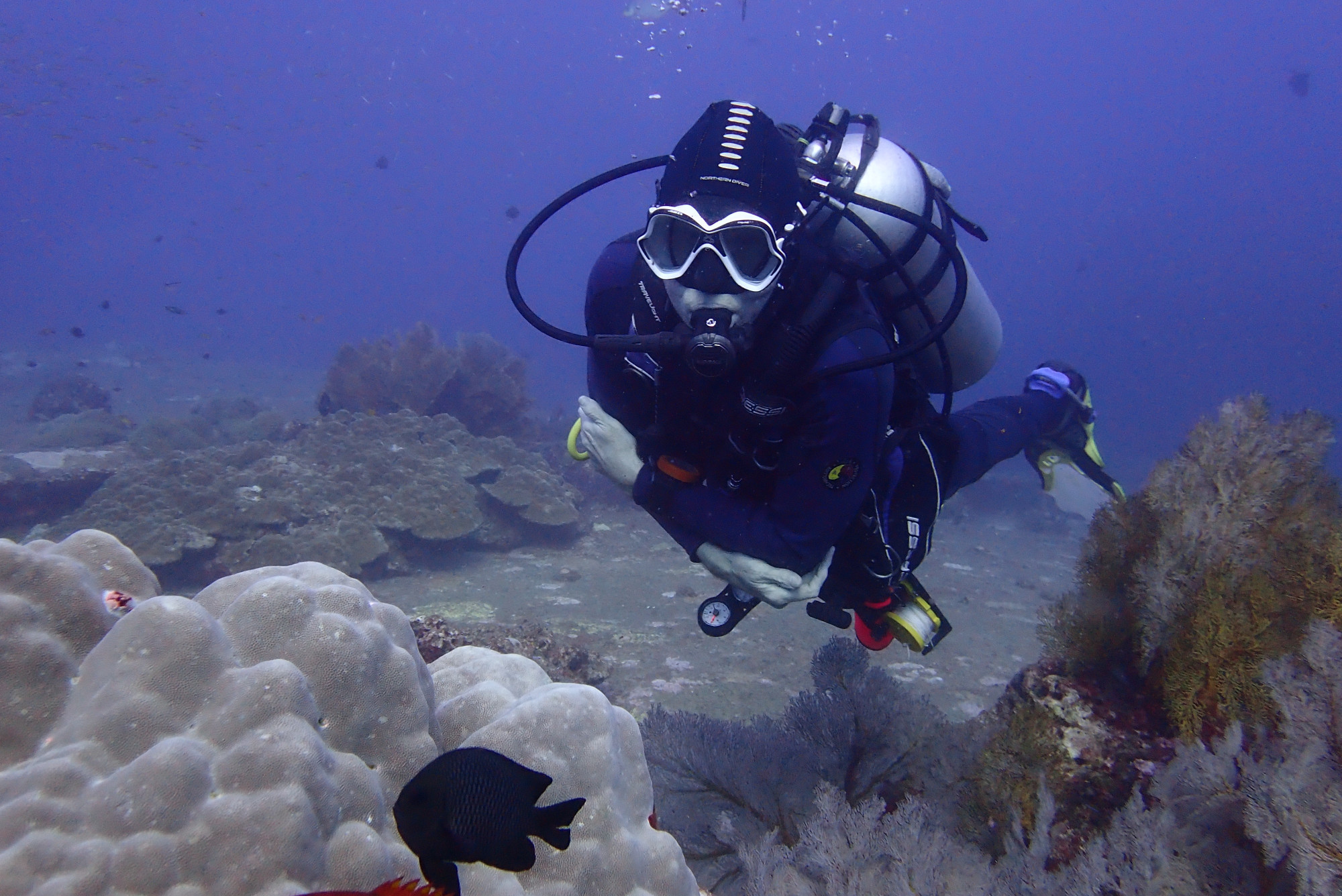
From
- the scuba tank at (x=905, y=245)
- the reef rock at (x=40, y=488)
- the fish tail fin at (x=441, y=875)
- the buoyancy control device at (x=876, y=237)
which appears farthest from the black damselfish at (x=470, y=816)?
the reef rock at (x=40, y=488)

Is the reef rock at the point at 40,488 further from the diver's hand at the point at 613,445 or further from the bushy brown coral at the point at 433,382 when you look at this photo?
the diver's hand at the point at 613,445

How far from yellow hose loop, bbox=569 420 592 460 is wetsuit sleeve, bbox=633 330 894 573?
2.44 feet

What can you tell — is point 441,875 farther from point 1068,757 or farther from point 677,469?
point 1068,757

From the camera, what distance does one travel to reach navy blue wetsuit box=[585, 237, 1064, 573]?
3299 millimetres

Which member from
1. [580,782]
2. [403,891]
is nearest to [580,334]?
[580,782]

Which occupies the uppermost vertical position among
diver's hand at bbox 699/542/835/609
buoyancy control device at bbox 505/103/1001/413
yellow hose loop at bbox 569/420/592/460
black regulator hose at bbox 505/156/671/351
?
buoyancy control device at bbox 505/103/1001/413

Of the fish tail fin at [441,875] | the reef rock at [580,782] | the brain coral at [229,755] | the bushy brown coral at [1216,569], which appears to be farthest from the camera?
the bushy brown coral at [1216,569]

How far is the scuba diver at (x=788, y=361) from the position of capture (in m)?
3.25

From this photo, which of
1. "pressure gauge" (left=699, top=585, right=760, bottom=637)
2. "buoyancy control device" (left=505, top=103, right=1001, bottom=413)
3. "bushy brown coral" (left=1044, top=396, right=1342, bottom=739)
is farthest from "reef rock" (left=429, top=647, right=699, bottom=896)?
"bushy brown coral" (left=1044, top=396, right=1342, bottom=739)

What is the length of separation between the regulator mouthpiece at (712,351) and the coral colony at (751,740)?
5.24 ft

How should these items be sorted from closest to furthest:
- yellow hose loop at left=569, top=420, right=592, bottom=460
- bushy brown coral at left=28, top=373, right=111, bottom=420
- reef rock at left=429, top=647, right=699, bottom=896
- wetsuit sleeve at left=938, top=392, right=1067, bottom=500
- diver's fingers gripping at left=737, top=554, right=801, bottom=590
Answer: reef rock at left=429, top=647, right=699, bottom=896 → diver's fingers gripping at left=737, top=554, right=801, bottom=590 → yellow hose loop at left=569, top=420, right=592, bottom=460 → wetsuit sleeve at left=938, top=392, right=1067, bottom=500 → bushy brown coral at left=28, top=373, right=111, bottom=420

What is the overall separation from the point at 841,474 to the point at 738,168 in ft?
5.76

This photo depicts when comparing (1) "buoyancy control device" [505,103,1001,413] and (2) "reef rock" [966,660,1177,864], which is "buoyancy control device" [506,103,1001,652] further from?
(2) "reef rock" [966,660,1177,864]

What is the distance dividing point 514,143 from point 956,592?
467 feet
